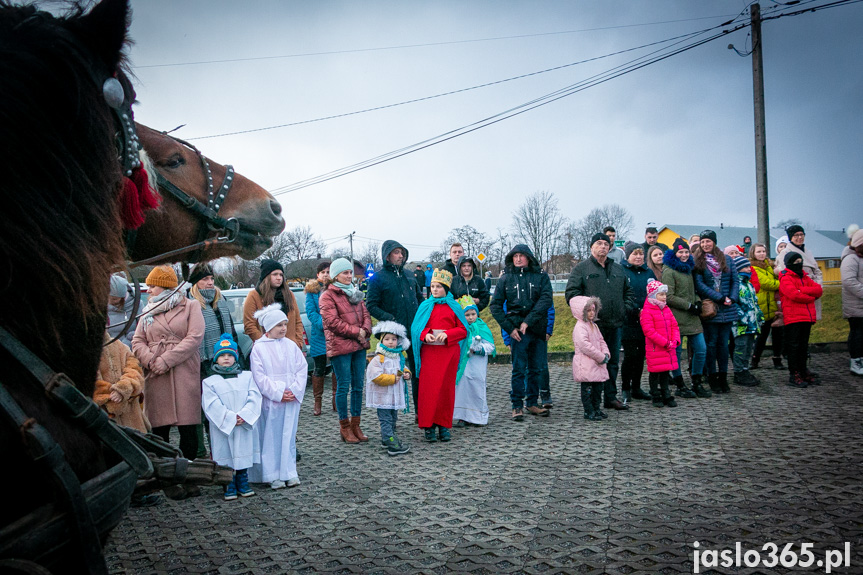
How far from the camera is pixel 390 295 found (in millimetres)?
6938

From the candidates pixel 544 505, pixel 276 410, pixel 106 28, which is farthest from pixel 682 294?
pixel 106 28

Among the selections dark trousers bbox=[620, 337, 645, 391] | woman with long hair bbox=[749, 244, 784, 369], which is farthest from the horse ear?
woman with long hair bbox=[749, 244, 784, 369]

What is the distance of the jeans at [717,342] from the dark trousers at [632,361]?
1.10m

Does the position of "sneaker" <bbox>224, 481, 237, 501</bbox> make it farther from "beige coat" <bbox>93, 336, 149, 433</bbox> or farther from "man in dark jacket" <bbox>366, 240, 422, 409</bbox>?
"man in dark jacket" <bbox>366, 240, 422, 409</bbox>

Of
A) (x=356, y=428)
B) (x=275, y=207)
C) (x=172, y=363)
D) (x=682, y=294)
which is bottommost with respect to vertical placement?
(x=356, y=428)

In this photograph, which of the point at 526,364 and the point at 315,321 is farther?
the point at 315,321

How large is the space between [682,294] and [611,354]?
1424 mm

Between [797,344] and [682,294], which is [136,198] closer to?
[682,294]

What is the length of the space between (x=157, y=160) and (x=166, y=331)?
3.52 metres

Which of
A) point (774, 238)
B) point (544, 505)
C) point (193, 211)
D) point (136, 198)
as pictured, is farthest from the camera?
point (774, 238)

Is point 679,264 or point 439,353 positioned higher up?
point 679,264

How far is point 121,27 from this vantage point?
1665mm

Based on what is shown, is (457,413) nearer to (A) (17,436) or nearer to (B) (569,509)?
(B) (569,509)

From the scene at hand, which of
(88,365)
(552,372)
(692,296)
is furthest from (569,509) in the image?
(552,372)
